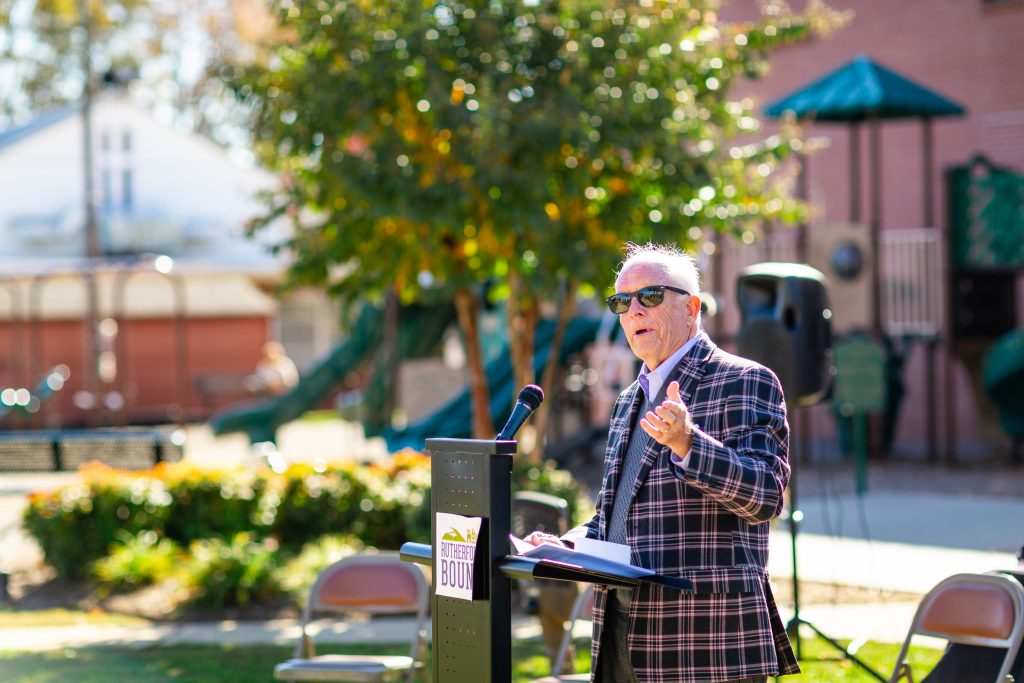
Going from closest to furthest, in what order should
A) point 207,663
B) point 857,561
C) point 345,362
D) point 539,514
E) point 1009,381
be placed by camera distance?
point 539,514, point 207,663, point 857,561, point 1009,381, point 345,362

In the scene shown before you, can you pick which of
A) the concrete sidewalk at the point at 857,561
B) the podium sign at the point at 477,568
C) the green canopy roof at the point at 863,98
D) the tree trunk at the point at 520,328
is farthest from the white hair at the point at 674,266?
the green canopy roof at the point at 863,98

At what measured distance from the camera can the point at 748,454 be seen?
3789mm

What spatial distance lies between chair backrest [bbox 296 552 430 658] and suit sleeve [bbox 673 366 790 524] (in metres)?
2.73

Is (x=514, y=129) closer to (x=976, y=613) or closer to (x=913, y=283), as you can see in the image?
(x=976, y=613)

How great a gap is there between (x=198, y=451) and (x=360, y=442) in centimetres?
308

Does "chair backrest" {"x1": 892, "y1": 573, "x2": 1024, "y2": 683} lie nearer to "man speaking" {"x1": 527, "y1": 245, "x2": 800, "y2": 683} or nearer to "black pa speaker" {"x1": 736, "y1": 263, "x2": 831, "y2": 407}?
"man speaking" {"x1": 527, "y1": 245, "x2": 800, "y2": 683}

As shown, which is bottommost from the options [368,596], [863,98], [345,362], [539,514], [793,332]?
[368,596]

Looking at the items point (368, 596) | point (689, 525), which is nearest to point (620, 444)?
point (689, 525)

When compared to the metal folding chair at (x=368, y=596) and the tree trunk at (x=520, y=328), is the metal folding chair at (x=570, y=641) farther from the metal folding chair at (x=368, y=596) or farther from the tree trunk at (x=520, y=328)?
the tree trunk at (x=520, y=328)

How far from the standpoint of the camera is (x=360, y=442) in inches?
908

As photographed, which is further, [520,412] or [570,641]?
[570,641]

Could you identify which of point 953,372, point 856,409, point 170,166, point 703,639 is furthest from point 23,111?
point 703,639

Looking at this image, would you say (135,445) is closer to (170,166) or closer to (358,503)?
(358,503)

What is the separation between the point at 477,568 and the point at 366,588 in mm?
2860
